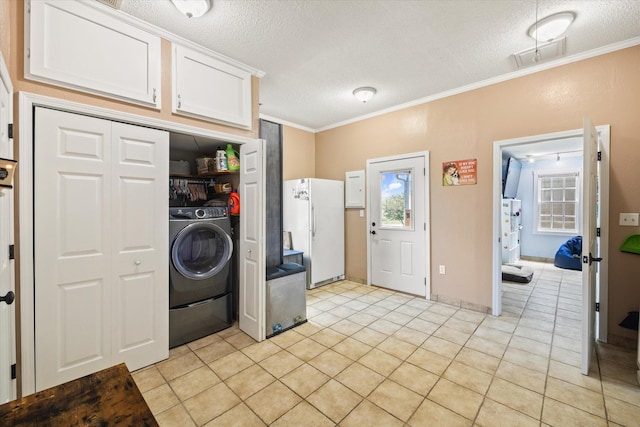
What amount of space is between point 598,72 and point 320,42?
105 inches

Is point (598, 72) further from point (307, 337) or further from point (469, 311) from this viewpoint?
point (307, 337)

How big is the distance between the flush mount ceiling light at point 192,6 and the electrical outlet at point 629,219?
396 centimetres

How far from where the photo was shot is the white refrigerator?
425 cm

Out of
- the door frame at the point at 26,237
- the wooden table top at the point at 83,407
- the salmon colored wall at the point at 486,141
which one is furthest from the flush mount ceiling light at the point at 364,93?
the wooden table top at the point at 83,407

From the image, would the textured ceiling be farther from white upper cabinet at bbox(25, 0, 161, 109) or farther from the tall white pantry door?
the tall white pantry door

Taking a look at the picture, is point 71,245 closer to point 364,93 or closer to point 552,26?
point 364,93

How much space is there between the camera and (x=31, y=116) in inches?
69.2

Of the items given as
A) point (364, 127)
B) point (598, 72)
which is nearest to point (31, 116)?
point (364, 127)

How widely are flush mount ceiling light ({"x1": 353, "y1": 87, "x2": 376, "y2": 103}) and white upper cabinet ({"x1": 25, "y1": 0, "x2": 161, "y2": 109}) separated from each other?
2221 mm

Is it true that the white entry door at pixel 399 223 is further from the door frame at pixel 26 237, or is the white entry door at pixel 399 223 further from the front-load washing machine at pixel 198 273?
the door frame at pixel 26 237

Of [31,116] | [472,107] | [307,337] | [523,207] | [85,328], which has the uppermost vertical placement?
[472,107]

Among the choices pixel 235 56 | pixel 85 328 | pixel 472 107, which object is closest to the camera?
pixel 85 328

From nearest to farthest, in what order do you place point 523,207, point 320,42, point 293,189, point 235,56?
1. point 320,42
2. point 235,56
3. point 293,189
4. point 523,207

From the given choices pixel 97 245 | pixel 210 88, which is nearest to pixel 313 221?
pixel 210 88
